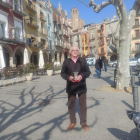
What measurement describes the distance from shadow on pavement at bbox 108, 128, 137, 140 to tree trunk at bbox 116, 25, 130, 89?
12.8 feet

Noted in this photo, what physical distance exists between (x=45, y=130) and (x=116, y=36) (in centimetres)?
535

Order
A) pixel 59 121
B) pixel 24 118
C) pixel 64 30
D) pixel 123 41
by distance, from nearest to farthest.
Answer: pixel 59 121
pixel 24 118
pixel 123 41
pixel 64 30

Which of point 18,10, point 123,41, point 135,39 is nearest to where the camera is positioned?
point 123,41

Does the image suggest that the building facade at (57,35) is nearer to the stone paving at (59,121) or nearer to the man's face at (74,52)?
the stone paving at (59,121)

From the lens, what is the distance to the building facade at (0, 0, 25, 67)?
677 inches

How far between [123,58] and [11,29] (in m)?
15.8

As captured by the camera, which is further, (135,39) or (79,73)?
(135,39)

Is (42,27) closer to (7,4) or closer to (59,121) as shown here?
(7,4)

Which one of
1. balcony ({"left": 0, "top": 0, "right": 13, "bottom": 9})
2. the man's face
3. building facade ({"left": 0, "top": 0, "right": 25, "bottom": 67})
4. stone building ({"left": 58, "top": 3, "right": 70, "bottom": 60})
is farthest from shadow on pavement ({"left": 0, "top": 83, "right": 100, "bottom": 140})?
stone building ({"left": 58, "top": 3, "right": 70, "bottom": 60})

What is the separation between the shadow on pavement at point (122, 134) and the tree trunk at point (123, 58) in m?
3.91

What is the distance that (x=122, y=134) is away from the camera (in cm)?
288

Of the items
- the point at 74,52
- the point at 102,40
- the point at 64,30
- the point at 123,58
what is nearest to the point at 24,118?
the point at 74,52

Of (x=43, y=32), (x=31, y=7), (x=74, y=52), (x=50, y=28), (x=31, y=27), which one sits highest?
(x=31, y=7)

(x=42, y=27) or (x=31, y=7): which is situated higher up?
(x=31, y=7)
